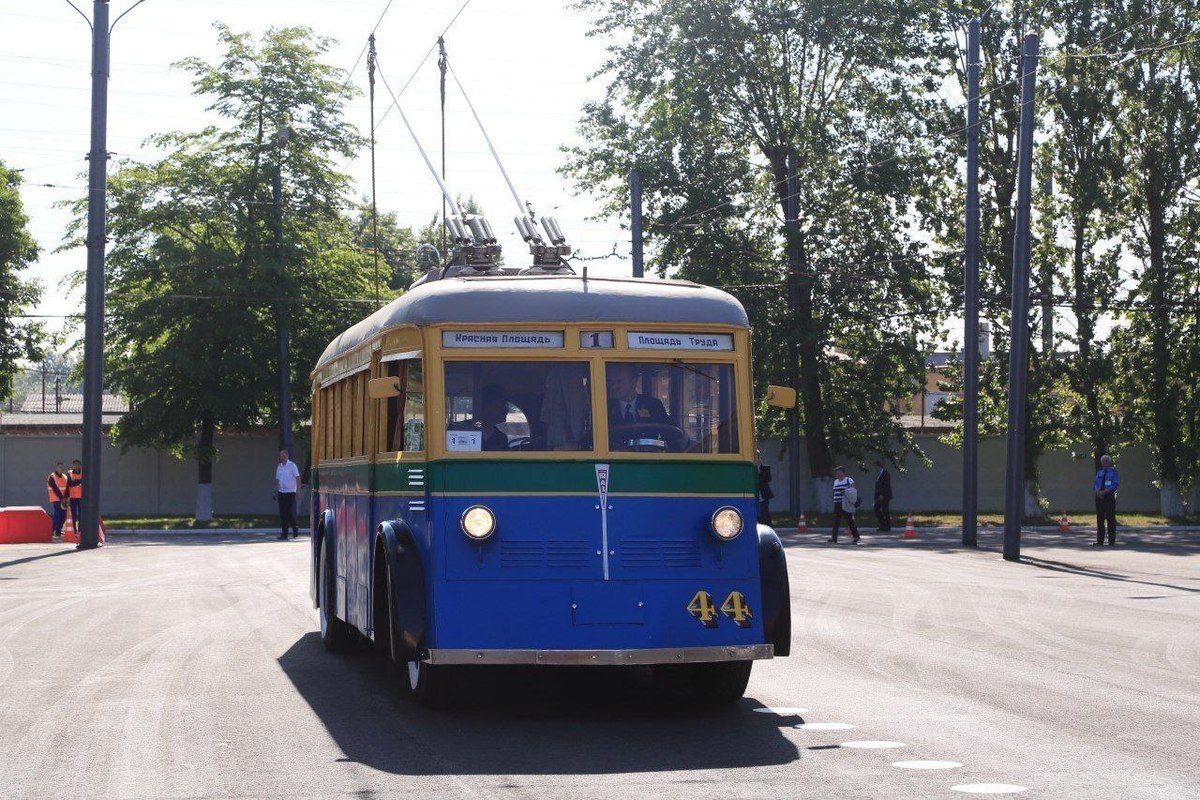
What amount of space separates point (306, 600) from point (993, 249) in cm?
2906

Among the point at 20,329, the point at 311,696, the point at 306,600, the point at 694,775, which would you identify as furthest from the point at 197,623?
the point at 20,329

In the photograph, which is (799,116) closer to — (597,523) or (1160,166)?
(1160,166)

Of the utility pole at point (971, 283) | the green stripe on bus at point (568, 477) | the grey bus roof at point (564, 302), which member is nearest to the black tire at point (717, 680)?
the green stripe on bus at point (568, 477)

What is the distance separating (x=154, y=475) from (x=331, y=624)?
37.4 metres

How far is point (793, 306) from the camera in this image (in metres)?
45.5

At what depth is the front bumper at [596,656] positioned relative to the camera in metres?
9.57

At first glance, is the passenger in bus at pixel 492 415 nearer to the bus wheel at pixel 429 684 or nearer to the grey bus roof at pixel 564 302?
the grey bus roof at pixel 564 302

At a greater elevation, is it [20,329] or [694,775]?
[20,329]

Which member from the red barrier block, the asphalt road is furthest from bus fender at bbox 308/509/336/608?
the red barrier block

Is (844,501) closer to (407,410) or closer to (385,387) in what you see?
(407,410)

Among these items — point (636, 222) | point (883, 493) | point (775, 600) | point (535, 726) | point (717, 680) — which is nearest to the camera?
point (535, 726)

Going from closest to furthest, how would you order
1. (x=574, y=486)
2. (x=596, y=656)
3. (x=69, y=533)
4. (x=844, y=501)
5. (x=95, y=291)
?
(x=596, y=656), (x=574, y=486), (x=95, y=291), (x=844, y=501), (x=69, y=533)

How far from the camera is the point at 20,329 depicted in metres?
51.9

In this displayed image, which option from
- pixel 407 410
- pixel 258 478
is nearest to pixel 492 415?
pixel 407 410
